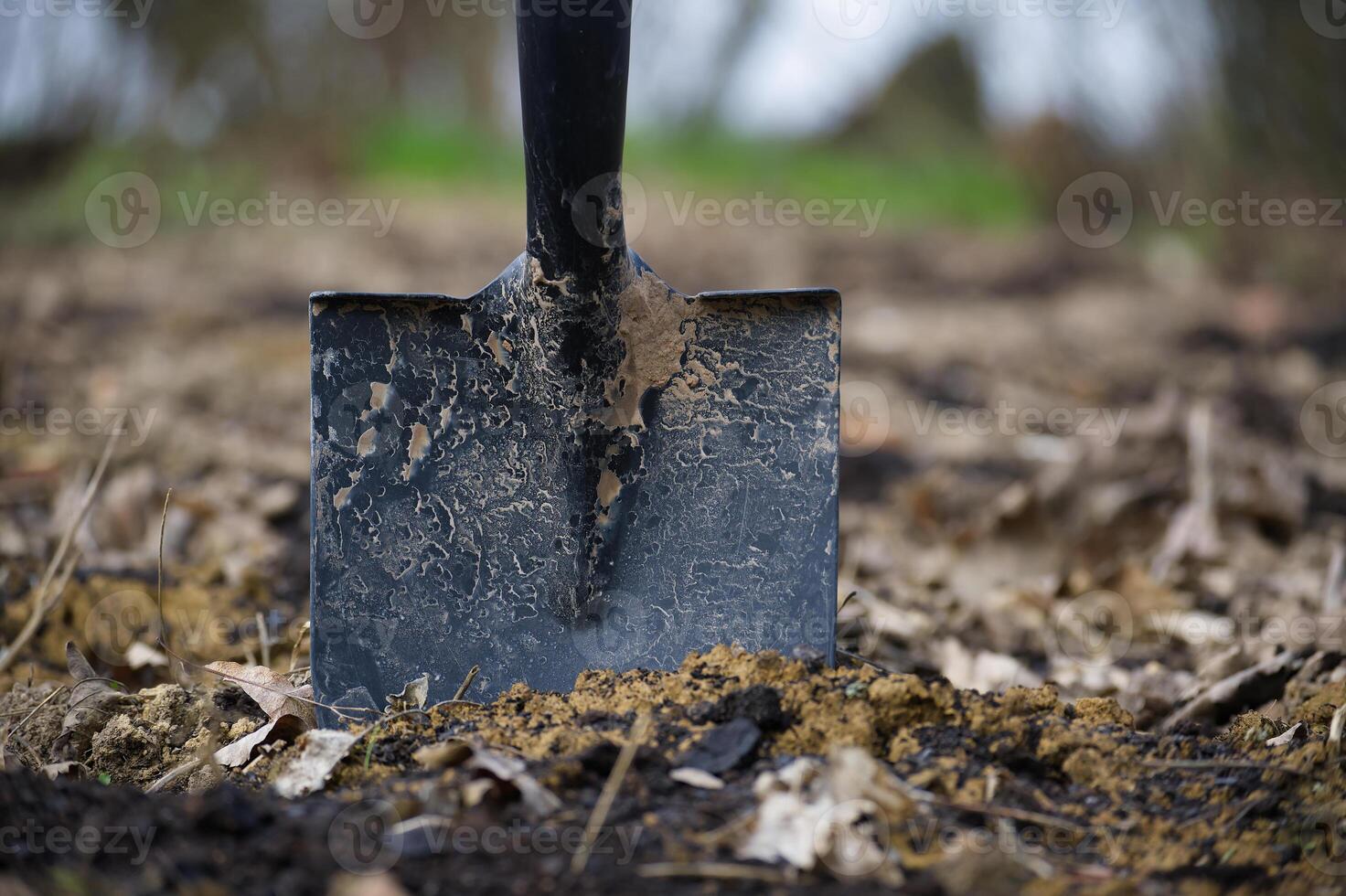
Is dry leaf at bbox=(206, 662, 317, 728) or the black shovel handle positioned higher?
the black shovel handle

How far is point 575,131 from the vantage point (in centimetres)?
148

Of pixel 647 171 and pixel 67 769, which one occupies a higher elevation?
pixel 647 171

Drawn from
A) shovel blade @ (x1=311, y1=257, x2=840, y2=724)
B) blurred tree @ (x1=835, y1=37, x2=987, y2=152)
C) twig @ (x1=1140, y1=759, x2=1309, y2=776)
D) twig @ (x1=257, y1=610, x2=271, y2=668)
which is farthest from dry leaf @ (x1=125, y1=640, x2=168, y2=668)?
blurred tree @ (x1=835, y1=37, x2=987, y2=152)

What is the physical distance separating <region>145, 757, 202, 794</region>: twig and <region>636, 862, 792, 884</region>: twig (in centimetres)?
59

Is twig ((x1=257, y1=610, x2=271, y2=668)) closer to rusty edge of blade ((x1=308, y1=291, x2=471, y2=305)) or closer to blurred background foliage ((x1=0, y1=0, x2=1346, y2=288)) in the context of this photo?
rusty edge of blade ((x1=308, y1=291, x2=471, y2=305))

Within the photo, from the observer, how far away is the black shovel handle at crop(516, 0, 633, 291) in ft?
4.68

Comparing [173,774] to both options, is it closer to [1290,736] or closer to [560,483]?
[560,483]

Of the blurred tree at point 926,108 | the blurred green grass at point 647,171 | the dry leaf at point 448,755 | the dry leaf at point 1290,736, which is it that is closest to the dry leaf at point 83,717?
the dry leaf at point 448,755

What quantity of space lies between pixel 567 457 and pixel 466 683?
362mm

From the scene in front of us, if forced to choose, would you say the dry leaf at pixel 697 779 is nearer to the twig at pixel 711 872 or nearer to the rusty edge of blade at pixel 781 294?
the twig at pixel 711 872

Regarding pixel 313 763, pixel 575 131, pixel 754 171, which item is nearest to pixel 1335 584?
Result: pixel 575 131

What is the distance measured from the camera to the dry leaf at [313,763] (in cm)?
113

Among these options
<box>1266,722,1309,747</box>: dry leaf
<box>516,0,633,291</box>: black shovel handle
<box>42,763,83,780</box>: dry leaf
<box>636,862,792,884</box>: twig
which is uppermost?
<box>516,0,633,291</box>: black shovel handle

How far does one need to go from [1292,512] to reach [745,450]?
5.86 ft
